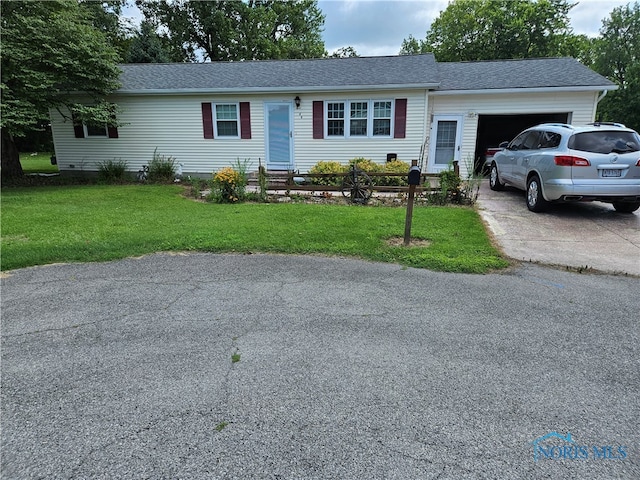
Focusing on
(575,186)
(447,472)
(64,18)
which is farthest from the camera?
(64,18)

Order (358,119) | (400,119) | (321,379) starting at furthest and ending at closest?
1. (358,119)
2. (400,119)
3. (321,379)

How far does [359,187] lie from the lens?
378 inches

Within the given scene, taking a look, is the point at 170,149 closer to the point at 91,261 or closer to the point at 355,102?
the point at 355,102

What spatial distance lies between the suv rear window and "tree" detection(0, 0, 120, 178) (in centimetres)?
1331

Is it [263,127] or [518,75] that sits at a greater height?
[518,75]

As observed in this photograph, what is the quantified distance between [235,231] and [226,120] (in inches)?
345

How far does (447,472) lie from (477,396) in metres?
0.71

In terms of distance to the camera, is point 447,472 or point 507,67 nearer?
point 447,472

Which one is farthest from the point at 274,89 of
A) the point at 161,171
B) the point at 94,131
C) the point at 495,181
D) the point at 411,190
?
the point at 411,190

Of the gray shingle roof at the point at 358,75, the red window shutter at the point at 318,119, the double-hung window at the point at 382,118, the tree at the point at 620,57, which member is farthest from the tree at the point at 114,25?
the tree at the point at 620,57

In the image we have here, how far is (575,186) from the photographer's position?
7.23 meters

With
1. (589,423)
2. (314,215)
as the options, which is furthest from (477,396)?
(314,215)

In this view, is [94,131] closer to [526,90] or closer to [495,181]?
[495,181]

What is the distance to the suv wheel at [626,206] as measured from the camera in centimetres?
802
